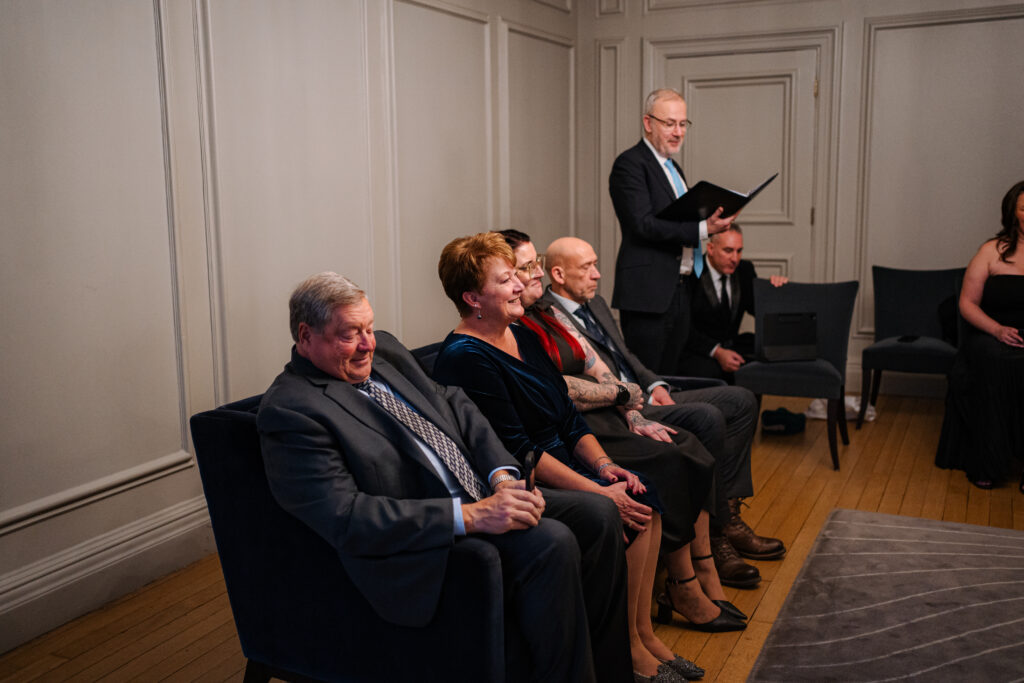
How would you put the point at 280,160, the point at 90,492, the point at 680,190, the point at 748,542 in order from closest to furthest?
the point at 90,492 → the point at 748,542 → the point at 280,160 → the point at 680,190

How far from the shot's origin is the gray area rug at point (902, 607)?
264cm

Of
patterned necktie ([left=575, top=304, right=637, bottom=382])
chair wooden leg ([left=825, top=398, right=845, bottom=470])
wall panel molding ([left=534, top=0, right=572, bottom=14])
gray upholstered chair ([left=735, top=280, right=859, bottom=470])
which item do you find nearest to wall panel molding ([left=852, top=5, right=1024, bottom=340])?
gray upholstered chair ([left=735, top=280, right=859, bottom=470])

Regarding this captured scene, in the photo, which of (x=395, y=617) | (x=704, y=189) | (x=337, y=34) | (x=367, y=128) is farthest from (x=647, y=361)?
(x=395, y=617)

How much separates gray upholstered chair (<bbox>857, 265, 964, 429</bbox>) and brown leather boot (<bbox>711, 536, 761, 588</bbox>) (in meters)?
2.32

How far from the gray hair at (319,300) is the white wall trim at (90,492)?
1.30 m

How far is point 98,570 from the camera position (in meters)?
3.03

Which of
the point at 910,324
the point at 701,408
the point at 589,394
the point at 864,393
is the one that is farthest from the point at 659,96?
the point at 910,324

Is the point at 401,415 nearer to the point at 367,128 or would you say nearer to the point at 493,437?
the point at 493,437

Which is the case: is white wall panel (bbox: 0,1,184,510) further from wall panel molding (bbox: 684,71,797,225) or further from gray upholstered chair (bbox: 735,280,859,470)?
wall panel molding (bbox: 684,71,797,225)

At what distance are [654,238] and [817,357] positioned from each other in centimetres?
116

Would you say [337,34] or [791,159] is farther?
[791,159]

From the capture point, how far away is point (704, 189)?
3889 mm

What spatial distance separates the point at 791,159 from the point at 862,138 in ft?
1.45

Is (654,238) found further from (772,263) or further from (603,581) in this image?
(603,581)
